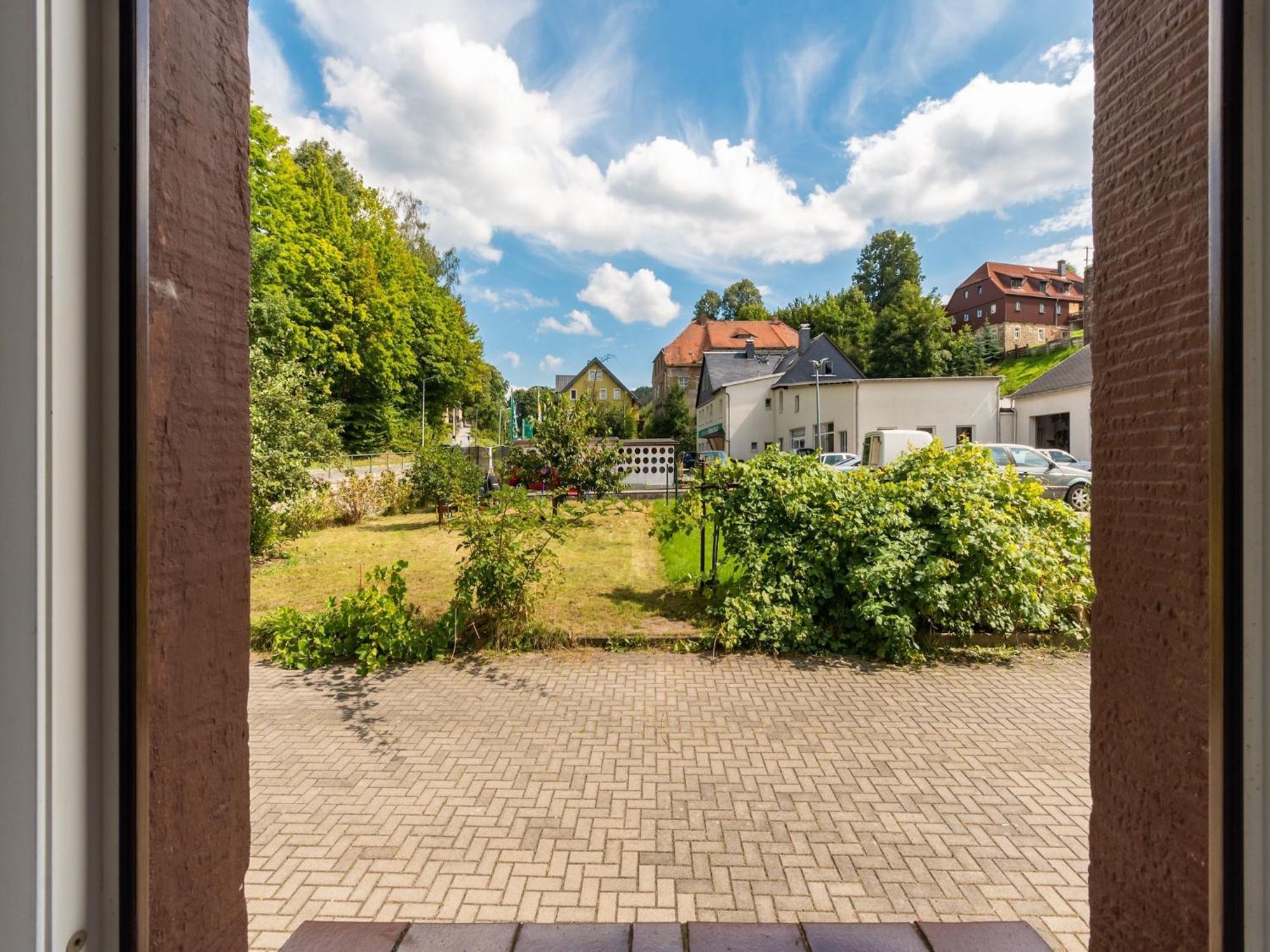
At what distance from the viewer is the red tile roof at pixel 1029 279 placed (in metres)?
61.3

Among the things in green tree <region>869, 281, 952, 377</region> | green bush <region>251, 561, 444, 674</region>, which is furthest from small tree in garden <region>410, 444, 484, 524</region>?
green tree <region>869, 281, 952, 377</region>

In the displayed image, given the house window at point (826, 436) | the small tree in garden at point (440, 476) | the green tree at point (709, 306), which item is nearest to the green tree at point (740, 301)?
the green tree at point (709, 306)

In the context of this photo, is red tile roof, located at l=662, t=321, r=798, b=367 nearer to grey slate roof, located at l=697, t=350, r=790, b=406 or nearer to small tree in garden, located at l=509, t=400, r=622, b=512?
grey slate roof, located at l=697, t=350, r=790, b=406

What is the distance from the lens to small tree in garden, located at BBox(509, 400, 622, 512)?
10.1 m

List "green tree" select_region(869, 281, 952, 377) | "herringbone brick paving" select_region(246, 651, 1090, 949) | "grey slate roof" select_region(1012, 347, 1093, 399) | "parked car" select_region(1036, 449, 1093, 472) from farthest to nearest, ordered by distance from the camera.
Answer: "green tree" select_region(869, 281, 952, 377) → "grey slate roof" select_region(1012, 347, 1093, 399) → "parked car" select_region(1036, 449, 1093, 472) → "herringbone brick paving" select_region(246, 651, 1090, 949)

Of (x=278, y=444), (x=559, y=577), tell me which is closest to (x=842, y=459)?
(x=559, y=577)

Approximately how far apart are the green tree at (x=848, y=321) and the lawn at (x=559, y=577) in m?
41.9

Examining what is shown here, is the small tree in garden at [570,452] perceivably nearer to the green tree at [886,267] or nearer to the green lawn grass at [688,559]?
the green lawn grass at [688,559]

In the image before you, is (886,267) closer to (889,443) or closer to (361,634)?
(889,443)

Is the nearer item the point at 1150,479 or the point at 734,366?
the point at 1150,479

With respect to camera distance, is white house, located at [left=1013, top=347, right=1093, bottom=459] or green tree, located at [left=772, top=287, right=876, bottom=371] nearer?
white house, located at [left=1013, top=347, right=1093, bottom=459]

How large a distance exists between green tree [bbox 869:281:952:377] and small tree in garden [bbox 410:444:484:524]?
129ft

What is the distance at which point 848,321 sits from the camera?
175 ft

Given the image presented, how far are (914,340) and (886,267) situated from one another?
16.3m
